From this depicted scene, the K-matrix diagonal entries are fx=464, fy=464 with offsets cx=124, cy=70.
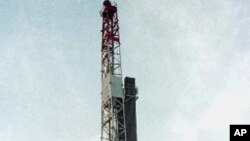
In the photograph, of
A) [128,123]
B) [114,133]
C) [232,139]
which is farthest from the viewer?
[128,123]

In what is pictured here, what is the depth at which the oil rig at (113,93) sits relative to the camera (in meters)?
70.4

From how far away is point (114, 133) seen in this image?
69.3 meters

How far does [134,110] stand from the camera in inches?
3029

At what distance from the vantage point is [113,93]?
71.1 meters

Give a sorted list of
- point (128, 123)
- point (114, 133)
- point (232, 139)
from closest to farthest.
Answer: point (232, 139)
point (114, 133)
point (128, 123)

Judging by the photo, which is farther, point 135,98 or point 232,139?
point 135,98

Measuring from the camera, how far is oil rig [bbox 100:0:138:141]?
231 feet

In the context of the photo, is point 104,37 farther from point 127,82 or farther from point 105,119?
point 105,119

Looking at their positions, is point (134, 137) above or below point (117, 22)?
below

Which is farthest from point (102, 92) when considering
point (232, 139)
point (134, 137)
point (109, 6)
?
point (232, 139)

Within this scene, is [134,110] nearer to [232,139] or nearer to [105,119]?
[105,119]

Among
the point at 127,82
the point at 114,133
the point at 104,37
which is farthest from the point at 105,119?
the point at 104,37

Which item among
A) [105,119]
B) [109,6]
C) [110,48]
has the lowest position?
[105,119]

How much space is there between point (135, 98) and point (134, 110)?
2.04 meters
